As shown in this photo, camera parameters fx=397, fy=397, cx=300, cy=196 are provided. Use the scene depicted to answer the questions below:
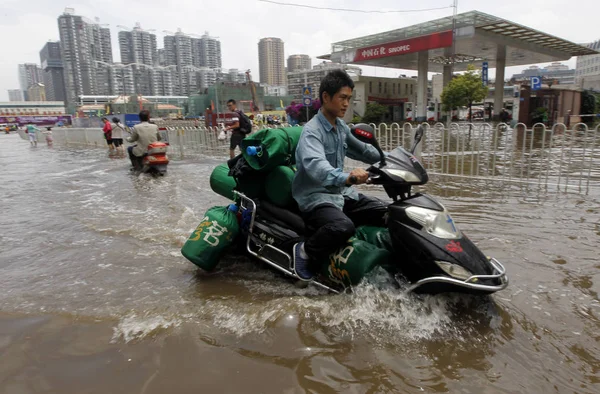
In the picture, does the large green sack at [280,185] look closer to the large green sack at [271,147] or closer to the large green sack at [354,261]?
the large green sack at [271,147]

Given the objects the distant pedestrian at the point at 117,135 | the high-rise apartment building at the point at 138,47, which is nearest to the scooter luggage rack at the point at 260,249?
the distant pedestrian at the point at 117,135

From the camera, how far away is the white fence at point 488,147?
6.94 meters

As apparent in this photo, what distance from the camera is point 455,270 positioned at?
7.52ft

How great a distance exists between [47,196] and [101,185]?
1231 mm

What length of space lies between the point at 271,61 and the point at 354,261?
11001 cm

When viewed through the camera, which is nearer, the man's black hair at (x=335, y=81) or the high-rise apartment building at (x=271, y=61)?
the man's black hair at (x=335, y=81)

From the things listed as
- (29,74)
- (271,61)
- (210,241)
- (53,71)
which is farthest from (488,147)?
(29,74)

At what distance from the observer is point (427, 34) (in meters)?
27.4

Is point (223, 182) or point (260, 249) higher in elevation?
point (223, 182)

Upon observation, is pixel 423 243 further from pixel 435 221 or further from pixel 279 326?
pixel 279 326

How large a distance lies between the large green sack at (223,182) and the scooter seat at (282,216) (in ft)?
1.77

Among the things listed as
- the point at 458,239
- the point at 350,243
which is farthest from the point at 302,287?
the point at 458,239

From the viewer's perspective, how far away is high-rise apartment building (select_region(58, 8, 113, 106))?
8319 centimetres

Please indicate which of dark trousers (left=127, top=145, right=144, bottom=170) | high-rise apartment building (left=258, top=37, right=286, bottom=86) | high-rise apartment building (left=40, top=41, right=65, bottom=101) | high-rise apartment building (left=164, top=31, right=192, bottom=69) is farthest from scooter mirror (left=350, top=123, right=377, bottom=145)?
high-rise apartment building (left=40, top=41, right=65, bottom=101)
